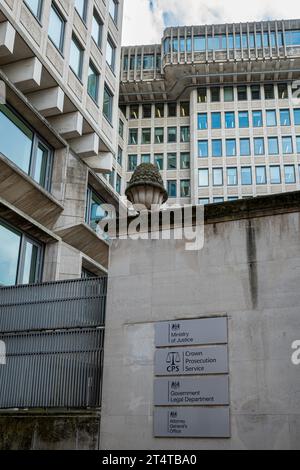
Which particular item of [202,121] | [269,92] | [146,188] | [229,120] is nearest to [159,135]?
[202,121]

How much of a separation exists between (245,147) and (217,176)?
435 centimetres

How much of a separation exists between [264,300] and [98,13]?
19.5 m

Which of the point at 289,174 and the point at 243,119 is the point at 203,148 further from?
the point at 289,174

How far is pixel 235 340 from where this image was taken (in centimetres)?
796

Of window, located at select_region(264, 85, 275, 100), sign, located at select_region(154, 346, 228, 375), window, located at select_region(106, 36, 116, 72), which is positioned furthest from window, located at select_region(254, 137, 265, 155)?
sign, located at select_region(154, 346, 228, 375)

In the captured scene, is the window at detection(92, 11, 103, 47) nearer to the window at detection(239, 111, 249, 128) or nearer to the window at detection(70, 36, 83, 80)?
the window at detection(70, 36, 83, 80)

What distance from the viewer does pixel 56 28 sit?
19250 millimetres

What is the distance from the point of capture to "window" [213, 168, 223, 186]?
51.8m

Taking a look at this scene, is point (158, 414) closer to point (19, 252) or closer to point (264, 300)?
point (264, 300)

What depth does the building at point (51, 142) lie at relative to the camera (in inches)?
625

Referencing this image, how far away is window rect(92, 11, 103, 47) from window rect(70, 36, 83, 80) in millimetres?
2068

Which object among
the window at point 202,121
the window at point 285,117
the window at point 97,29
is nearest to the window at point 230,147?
the window at point 202,121
